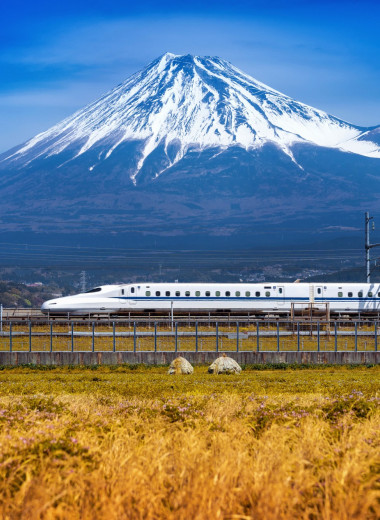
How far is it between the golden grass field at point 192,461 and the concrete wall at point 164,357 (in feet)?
91.0

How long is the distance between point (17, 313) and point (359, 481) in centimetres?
8680

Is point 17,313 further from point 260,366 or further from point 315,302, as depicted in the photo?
point 260,366

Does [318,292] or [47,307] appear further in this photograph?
[318,292]

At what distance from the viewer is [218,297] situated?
9981cm

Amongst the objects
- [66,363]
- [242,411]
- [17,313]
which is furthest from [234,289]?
[242,411]

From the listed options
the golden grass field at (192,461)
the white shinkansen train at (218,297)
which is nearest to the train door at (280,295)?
the white shinkansen train at (218,297)

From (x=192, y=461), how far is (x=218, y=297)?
282 ft

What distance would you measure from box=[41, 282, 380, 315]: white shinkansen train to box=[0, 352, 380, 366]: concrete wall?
4731 centimetres

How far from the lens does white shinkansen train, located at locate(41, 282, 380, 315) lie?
97.8m

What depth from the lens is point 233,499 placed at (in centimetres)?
1245

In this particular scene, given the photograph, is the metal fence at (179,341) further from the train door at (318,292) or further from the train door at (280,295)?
Result: the train door at (318,292)

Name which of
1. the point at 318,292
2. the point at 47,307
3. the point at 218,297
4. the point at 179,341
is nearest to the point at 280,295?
the point at 318,292

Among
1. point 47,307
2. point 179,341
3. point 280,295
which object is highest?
point 280,295

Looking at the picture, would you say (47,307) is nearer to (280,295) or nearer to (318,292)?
(280,295)
